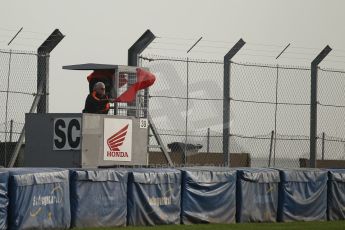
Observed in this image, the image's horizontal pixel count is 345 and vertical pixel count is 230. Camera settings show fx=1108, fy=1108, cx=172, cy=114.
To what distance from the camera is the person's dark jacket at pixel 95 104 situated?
776 inches

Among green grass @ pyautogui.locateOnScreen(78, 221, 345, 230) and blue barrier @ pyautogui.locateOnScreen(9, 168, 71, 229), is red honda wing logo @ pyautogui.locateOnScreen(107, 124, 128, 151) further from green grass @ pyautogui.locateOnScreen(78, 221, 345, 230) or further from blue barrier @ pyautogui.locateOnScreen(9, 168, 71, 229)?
blue barrier @ pyautogui.locateOnScreen(9, 168, 71, 229)

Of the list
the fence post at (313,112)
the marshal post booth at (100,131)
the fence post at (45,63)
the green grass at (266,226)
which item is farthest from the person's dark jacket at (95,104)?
the fence post at (313,112)

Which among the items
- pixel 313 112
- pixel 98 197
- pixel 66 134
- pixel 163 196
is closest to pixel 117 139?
pixel 66 134

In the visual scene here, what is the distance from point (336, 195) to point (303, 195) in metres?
1.11

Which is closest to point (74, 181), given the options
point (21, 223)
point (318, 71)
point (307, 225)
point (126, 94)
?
point (21, 223)

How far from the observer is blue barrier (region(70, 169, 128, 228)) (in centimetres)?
1714

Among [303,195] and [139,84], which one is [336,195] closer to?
[303,195]

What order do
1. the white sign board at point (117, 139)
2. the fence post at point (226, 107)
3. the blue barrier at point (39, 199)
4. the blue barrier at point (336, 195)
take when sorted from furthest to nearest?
the blue barrier at point (336, 195), the fence post at point (226, 107), the white sign board at point (117, 139), the blue barrier at point (39, 199)

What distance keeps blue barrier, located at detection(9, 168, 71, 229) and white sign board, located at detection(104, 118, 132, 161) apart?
260 centimetres

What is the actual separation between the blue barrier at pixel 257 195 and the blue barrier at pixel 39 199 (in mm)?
4537

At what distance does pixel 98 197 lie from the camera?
17.6 metres

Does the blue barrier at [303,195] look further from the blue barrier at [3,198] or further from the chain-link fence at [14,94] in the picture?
the blue barrier at [3,198]

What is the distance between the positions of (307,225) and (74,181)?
5.25 m

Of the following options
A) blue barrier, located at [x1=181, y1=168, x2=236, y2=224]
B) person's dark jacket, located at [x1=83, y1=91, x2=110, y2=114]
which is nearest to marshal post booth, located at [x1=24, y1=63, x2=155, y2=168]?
person's dark jacket, located at [x1=83, y1=91, x2=110, y2=114]
